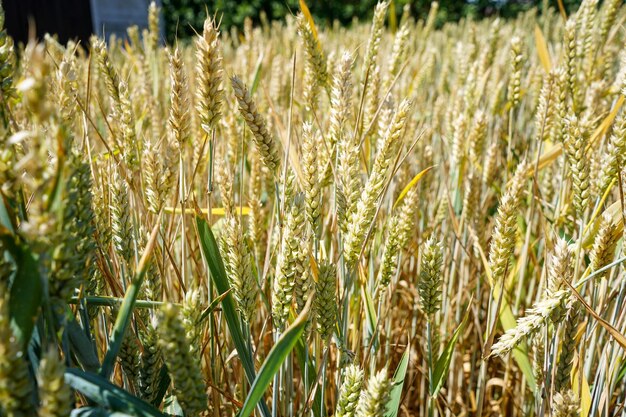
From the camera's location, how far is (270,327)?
44.4 inches

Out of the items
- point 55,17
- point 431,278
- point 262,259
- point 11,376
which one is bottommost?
point 262,259

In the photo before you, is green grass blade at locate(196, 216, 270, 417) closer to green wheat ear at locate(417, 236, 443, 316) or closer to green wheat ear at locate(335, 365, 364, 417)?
green wheat ear at locate(335, 365, 364, 417)

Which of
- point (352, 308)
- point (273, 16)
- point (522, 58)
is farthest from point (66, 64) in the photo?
point (273, 16)

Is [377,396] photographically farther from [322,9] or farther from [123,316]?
[322,9]

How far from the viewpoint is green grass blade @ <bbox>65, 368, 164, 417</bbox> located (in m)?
0.43

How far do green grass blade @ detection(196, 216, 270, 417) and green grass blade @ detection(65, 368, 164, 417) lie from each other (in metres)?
0.16

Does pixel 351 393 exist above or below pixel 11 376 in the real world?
below

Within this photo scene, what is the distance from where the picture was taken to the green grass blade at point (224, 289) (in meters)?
0.59

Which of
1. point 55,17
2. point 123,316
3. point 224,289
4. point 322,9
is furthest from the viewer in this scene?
point 322,9

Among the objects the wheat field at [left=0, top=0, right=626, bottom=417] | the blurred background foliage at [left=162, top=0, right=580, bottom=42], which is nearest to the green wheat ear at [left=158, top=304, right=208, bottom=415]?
the wheat field at [left=0, top=0, right=626, bottom=417]

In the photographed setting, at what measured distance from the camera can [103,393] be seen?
1.44ft

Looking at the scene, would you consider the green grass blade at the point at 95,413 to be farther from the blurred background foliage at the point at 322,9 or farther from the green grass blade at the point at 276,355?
the blurred background foliage at the point at 322,9

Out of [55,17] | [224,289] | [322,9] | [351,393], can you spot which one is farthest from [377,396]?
[322,9]

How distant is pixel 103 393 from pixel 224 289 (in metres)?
0.19
